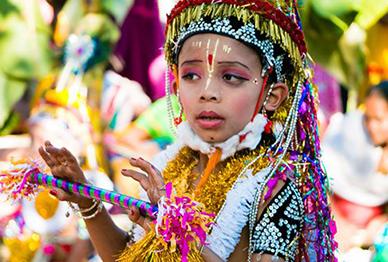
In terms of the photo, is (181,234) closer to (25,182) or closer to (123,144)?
(25,182)

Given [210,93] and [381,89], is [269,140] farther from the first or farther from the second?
[381,89]

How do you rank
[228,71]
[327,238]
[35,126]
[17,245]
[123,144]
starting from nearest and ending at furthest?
[228,71] < [327,238] < [17,245] < [35,126] < [123,144]

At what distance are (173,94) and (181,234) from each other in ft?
2.50

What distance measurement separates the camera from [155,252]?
2.59 meters

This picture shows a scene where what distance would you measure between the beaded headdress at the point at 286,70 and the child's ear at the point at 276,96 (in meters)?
0.02

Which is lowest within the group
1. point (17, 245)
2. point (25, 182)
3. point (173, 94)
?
point (17, 245)

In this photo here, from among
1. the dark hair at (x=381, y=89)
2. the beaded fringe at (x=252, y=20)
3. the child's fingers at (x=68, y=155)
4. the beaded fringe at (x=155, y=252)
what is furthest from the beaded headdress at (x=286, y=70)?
the dark hair at (x=381, y=89)

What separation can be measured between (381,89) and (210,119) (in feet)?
9.84

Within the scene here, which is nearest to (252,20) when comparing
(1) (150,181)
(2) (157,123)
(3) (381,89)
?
(1) (150,181)

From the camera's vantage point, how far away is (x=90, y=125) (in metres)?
6.10

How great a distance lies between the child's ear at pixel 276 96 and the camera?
291 centimetres

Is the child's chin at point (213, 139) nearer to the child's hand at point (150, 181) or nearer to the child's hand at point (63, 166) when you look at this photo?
the child's hand at point (150, 181)

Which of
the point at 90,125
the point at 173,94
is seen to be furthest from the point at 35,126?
the point at 173,94

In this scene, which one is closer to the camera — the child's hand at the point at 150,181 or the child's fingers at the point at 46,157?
the child's hand at the point at 150,181
